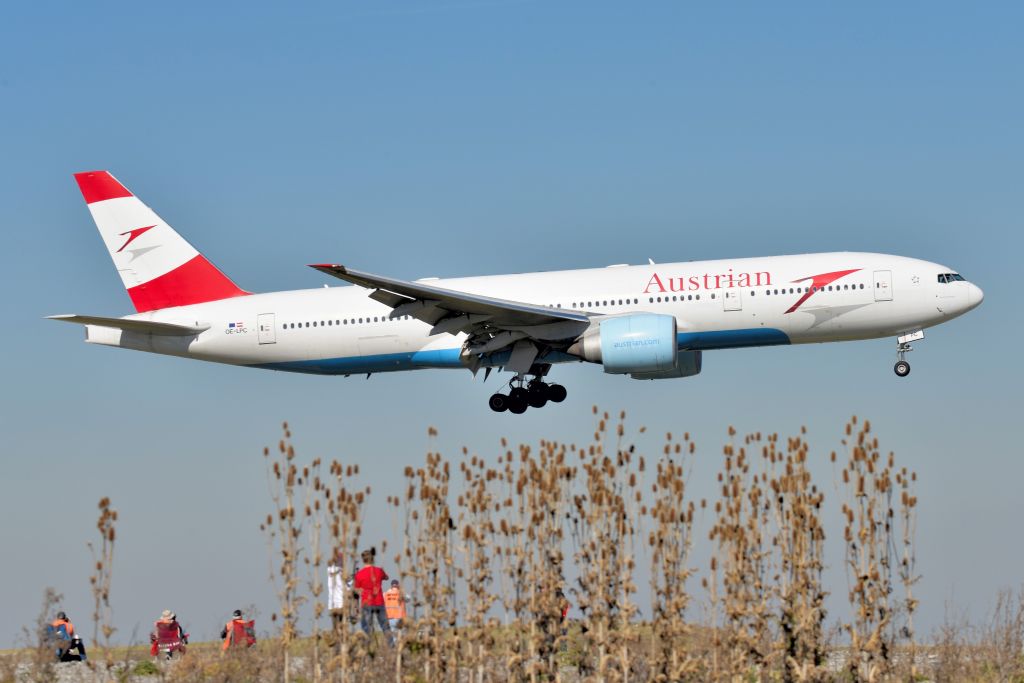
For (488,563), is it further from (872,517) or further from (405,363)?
(405,363)

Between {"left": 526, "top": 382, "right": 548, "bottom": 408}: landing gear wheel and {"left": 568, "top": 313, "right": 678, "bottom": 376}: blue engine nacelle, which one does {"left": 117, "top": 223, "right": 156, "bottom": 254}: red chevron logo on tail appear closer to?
{"left": 526, "top": 382, "right": 548, "bottom": 408}: landing gear wheel

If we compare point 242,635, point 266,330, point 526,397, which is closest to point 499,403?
point 526,397

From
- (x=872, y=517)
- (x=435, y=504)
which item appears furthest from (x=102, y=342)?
(x=872, y=517)

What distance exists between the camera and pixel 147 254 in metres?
43.1

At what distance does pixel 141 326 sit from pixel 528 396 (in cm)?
1184

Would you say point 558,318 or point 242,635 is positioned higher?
point 558,318

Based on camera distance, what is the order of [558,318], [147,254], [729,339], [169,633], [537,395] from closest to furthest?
[169,633]
[558,318]
[729,339]
[537,395]
[147,254]

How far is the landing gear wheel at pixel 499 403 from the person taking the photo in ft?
126

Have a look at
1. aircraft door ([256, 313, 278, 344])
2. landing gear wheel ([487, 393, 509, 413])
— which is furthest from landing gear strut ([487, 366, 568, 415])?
aircraft door ([256, 313, 278, 344])

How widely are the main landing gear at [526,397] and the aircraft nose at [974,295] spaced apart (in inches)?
449

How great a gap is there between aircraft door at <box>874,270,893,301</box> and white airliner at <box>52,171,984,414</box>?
0.09 feet

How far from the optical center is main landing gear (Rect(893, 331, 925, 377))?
36125 mm

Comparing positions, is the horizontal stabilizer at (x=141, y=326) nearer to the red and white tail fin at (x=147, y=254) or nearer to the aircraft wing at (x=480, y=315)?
the red and white tail fin at (x=147, y=254)

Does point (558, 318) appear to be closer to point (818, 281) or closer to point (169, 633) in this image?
point (818, 281)
